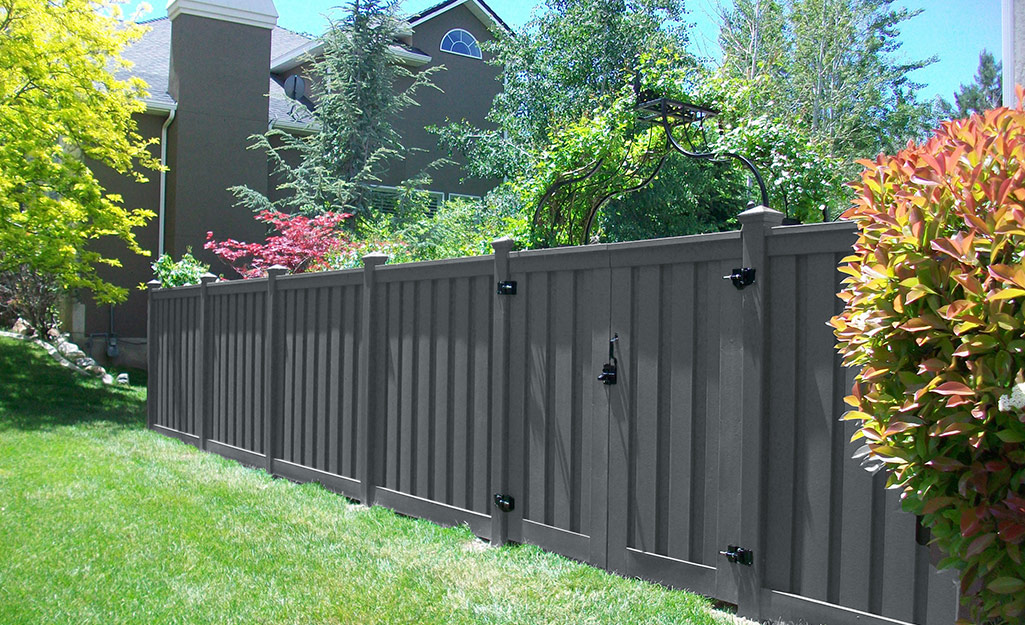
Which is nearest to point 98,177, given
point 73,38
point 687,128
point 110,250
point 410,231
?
point 110,250

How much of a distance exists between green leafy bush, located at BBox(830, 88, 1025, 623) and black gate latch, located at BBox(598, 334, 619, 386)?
1.88m

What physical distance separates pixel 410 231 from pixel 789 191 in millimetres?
8707

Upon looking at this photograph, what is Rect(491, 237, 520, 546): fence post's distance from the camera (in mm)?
5047

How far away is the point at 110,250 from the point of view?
1553cm

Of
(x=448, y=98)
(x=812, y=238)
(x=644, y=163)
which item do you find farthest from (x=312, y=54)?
(x=812, y=238)

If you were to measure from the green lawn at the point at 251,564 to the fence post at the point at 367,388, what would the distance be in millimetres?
187

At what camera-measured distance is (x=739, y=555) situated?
3783mm

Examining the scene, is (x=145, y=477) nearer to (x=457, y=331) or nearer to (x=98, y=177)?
(x=457, y=331)

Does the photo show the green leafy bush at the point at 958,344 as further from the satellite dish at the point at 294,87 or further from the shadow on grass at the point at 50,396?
the satellite dish at the point at 294,87

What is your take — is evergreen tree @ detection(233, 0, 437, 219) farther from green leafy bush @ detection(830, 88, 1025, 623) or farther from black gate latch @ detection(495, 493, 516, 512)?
green leafy bush @ detection(830, 88, 1025, 623)

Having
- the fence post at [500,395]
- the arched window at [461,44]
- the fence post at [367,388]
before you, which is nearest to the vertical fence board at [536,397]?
the fence post at [500,395]

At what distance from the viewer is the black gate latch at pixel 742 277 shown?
3.80m

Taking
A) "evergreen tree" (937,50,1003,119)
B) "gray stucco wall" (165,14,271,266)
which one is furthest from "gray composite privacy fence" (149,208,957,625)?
"evergreen tree" (937,50,1003,119)

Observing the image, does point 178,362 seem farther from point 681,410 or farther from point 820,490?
point 820,490
